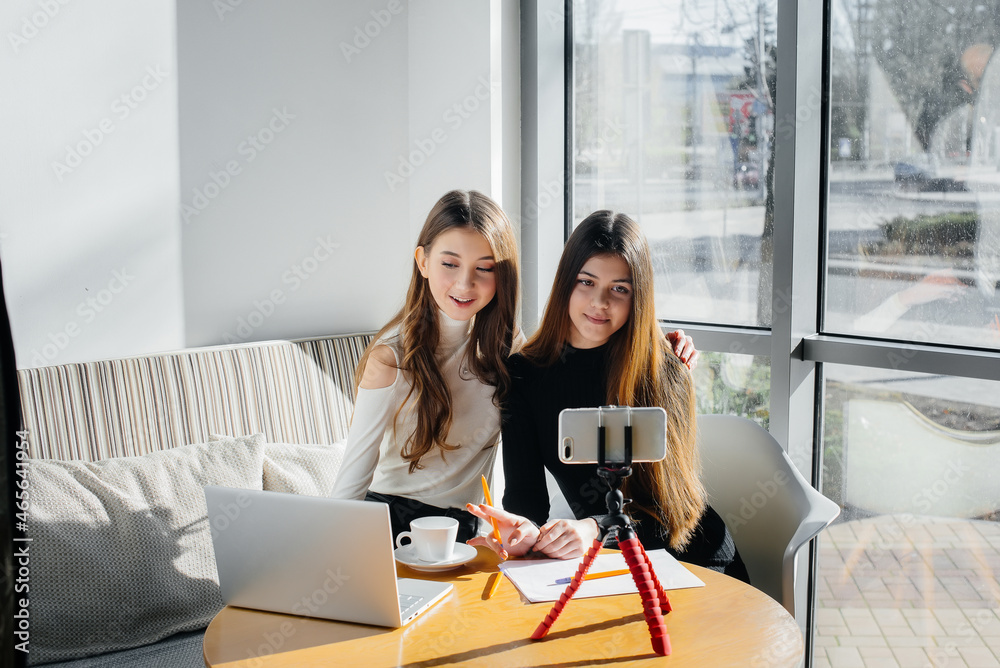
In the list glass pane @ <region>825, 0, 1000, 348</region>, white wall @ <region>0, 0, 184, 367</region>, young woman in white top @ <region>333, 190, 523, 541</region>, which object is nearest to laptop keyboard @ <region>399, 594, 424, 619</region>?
young woman in white top @ <region>333, 190, 523, 541</region>

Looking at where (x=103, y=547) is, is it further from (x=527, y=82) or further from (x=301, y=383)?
(x=527, y=82)

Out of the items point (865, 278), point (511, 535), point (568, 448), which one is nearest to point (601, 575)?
point (511, 535)

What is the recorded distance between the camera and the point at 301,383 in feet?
8.17

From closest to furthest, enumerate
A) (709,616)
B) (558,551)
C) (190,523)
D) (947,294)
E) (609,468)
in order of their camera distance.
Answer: (609,468), (709,616), (558,551), (190,523), (947,294)

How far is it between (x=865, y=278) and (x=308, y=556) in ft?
5.67

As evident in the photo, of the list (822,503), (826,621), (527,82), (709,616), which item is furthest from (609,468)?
(527,82)

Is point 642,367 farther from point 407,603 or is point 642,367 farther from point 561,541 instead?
point 407,603

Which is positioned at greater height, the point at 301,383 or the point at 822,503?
the point at 301,383

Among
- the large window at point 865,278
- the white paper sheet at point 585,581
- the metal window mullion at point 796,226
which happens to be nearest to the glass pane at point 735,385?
the large window at point 865,278

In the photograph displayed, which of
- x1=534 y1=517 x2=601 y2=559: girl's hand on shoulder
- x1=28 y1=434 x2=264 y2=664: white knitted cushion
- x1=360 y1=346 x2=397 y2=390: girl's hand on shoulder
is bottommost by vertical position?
x1=28 y1=434 x2=264 y2=664: white knitted cushion

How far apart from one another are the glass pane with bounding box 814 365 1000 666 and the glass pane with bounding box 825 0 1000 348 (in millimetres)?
179

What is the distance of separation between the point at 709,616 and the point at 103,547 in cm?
134

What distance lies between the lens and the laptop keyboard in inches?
49.9

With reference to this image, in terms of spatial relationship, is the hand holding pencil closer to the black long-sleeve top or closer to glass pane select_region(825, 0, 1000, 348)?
the black long-sleeve top
